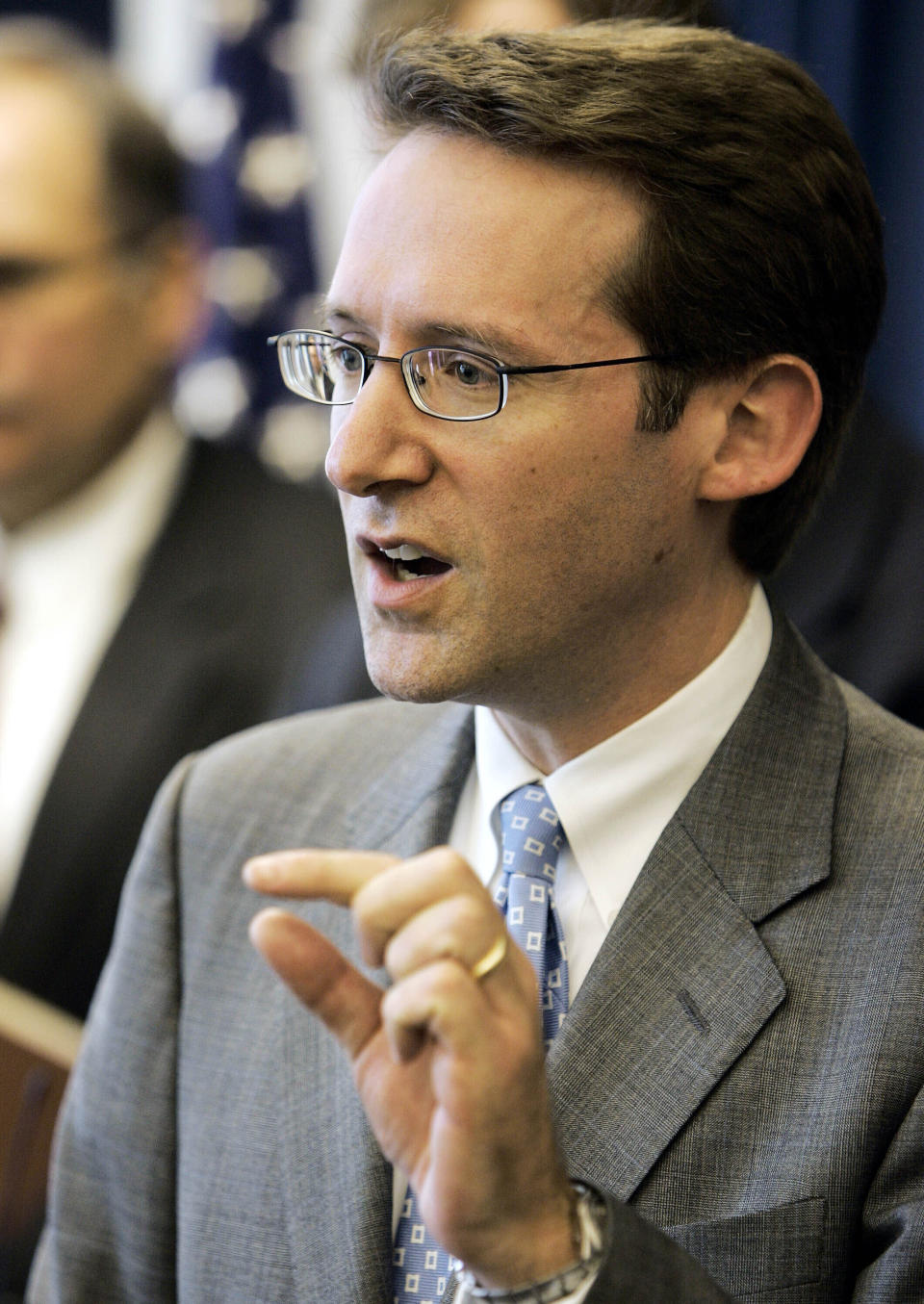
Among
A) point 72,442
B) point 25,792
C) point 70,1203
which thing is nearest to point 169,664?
point 25,792

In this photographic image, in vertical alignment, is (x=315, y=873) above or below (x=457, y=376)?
below

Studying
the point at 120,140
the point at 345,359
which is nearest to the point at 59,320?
the point at 120,140

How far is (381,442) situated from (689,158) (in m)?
0.37

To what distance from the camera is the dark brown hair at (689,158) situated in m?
1.29

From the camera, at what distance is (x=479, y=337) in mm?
1266

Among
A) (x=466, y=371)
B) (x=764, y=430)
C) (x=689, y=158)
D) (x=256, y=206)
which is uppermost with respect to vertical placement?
(x=689, y=158)

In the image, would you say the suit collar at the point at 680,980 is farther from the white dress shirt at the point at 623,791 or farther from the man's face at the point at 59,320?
the man's face at the point at 59,320

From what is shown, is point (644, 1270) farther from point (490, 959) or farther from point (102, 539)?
point (102, 539)

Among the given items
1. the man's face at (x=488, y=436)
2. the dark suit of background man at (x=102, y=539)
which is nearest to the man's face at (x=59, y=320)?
the dark suit of background man at (x=102, y=539)

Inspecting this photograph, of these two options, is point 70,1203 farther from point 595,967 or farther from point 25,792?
point 25,792

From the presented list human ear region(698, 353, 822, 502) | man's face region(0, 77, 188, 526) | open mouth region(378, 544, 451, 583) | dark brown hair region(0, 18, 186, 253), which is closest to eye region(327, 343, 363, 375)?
open mouth region(378, 544, 451, 583)

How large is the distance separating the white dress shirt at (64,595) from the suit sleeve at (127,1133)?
94 cm

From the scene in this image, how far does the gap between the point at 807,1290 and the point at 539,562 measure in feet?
2.05

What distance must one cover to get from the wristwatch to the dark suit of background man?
4.64 ft
